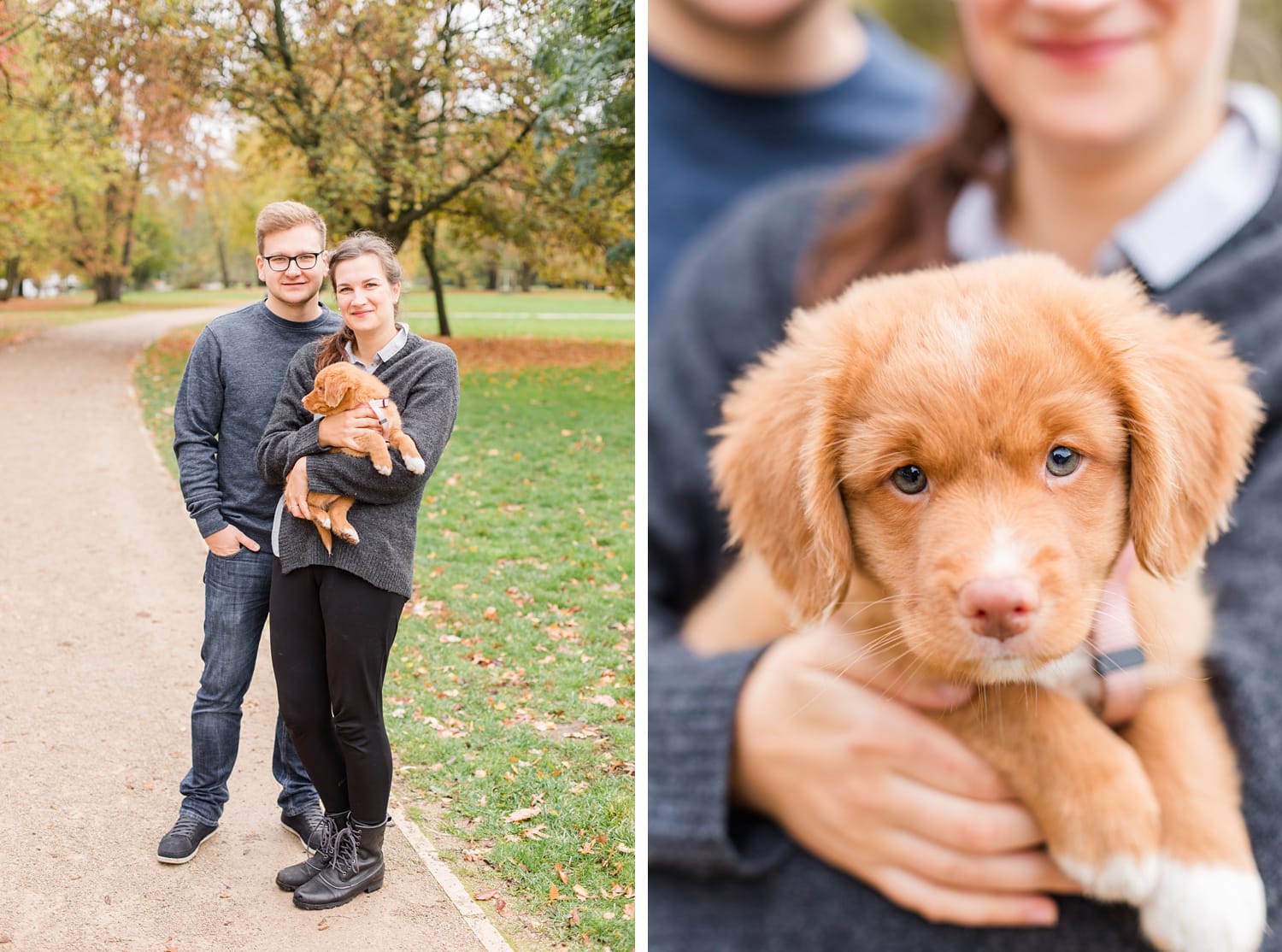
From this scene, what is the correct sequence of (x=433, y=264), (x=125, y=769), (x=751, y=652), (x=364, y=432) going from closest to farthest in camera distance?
(x=751, y=652), (x=364, y=432), (x=125, y=769), (x=433, y=264)

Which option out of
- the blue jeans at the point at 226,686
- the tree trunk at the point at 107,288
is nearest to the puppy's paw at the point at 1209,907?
the blue jeans at the point at 226,686

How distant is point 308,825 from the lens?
2.98 metres

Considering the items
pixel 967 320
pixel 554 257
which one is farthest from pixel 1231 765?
pixel 554 257

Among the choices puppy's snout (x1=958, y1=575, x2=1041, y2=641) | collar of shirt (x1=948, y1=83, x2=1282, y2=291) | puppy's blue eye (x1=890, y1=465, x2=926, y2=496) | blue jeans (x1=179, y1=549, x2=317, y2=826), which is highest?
collar of shirt (x1=948, y1=83, x2=1282, y2=291)

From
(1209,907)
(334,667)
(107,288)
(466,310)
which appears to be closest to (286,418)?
(334,667)

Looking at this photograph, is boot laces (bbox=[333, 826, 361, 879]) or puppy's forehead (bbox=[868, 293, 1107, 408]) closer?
puppy's forehead (bbox=[868, 293, 1107, 408])

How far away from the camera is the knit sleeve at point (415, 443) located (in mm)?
2436

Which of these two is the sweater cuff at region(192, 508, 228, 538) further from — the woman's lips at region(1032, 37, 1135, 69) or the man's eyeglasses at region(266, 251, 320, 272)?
the woman's lips at region(1032, 37, 1135, 69)

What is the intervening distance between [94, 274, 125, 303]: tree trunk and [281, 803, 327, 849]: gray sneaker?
990 centimetres

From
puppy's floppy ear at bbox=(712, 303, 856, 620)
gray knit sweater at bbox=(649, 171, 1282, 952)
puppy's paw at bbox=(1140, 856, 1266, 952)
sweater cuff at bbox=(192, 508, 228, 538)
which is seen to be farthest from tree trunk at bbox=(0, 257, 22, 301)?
puppy's paw at bbox=(1140, 856, 1266, 952)

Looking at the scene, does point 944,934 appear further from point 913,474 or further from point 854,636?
point 913,474

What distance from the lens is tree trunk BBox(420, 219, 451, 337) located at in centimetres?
1031

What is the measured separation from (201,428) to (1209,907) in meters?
2.27

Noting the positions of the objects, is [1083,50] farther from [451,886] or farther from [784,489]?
[451,886]
